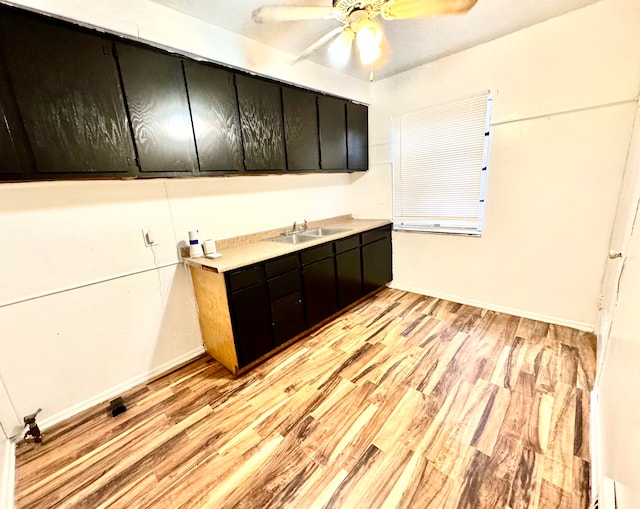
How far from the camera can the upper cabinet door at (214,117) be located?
1.94 metres

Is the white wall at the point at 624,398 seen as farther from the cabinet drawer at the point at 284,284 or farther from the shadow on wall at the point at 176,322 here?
the shadow on wall at the point at 176,322

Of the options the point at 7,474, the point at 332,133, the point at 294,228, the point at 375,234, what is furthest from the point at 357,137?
the point at 7,474

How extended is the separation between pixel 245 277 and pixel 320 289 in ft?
2.83

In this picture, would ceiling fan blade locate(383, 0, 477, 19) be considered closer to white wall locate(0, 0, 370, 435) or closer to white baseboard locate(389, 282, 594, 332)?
white wall locate(0, 0, 370, 435)

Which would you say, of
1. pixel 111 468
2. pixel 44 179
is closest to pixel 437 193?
pixel 44 179

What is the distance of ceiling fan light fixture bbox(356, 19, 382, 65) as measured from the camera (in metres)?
1.46

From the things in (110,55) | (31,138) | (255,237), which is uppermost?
(110,55)

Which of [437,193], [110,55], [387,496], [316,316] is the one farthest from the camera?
[437,193]

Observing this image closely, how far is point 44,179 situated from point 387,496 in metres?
2.39

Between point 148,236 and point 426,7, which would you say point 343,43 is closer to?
point 426,7

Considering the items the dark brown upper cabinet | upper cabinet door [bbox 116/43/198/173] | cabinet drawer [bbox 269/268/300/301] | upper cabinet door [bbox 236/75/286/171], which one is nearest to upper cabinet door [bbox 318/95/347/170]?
upper cabinet door [bbox 236/75/286/171]

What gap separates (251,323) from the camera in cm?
212

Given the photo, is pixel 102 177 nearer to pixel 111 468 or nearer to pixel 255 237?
pixel 255 237

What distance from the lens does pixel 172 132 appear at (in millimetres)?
1860
